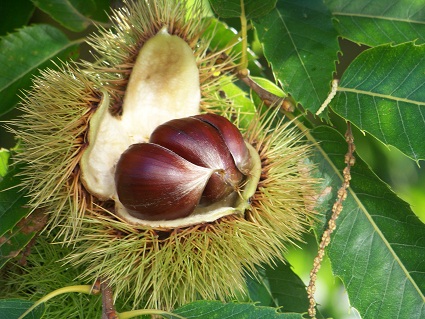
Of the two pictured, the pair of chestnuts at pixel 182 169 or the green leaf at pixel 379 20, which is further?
the green leaf at pixel 379 20

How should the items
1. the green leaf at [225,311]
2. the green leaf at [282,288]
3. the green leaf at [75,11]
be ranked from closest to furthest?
the green leaf at [225,311], the green leaf at [282,288], the green leaf at [75,11]

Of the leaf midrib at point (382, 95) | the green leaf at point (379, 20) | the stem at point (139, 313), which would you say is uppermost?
the green leaf at point (379, 20)

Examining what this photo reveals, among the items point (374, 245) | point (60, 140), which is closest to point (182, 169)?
point (60, 140)

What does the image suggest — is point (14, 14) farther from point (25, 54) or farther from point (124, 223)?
point (124, 223)

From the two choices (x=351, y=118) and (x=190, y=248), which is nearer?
(x=190, y=248)

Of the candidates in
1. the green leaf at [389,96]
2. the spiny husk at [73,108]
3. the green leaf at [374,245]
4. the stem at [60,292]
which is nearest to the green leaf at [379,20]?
the green leaf at [389,96]

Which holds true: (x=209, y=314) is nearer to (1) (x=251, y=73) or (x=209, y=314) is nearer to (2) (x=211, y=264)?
(2) (x=211, y=264)

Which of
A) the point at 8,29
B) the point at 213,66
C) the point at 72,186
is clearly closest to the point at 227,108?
the point at 213,66

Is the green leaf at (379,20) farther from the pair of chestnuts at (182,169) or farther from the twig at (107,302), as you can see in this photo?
the twig at (107,302)

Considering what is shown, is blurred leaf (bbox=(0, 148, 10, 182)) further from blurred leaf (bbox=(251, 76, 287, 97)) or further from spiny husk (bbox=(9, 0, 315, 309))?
blurred leaf (bbox=(251, 76, 287, 97))
